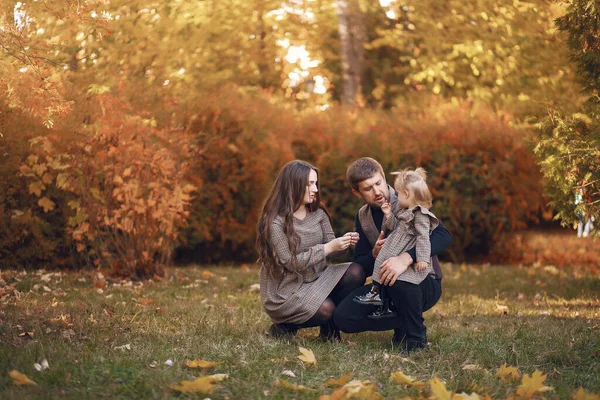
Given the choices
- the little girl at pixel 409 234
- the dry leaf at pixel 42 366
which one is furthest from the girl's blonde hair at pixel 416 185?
the dry leaf at pixel 42 366

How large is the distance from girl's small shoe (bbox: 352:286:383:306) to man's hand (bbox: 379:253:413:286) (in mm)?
130

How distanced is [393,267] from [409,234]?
0.24 m

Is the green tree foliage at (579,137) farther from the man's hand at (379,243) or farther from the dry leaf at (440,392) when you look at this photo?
the dry leaf at (440,392)

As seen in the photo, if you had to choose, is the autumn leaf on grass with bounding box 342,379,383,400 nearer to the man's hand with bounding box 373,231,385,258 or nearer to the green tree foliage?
the man's hand with bounding box 373,231,385,258

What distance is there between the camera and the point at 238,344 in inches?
177

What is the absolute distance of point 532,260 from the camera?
35.2 feet

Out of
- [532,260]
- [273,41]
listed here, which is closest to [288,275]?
[532,260]

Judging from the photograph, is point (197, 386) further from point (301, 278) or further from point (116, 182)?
point (116, 182)

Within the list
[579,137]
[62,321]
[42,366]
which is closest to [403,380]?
[42,366]

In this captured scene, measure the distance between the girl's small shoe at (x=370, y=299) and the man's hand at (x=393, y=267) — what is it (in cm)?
13

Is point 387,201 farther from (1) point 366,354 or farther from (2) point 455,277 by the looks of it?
(2) point 455,277

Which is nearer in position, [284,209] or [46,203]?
[284,209]

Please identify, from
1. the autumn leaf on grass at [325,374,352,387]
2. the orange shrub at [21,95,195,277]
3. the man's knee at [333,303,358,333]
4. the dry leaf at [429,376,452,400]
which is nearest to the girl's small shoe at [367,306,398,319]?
the man's knee at [333,303,358,333]

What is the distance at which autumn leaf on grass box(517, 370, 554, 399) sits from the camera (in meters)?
3.45
